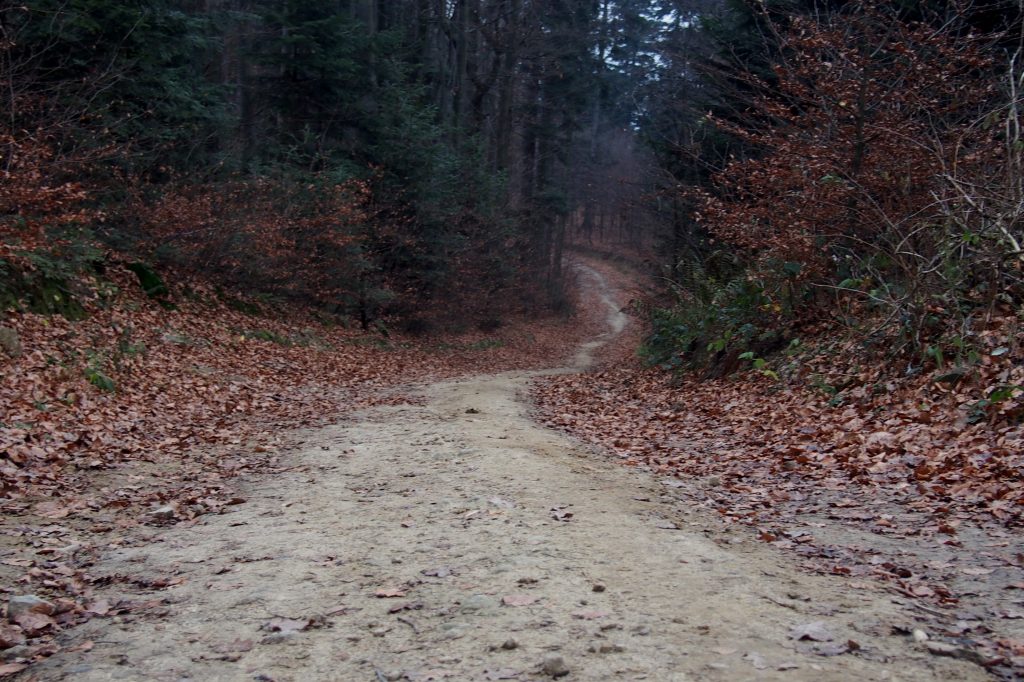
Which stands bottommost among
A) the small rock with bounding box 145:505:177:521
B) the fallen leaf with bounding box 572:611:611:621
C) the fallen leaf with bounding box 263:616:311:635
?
the small rock with bounding box 145:505:177:521

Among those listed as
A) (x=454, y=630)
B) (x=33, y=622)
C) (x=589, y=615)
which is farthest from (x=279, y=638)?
(x=589, y=615)

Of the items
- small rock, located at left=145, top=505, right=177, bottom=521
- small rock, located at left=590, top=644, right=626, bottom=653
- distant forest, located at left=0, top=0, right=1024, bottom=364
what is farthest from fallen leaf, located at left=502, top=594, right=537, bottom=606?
distant forest, located at left=0, top=0, right=1024, bottom=364

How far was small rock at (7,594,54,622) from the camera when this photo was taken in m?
4.61

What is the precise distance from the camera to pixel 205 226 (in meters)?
18.6

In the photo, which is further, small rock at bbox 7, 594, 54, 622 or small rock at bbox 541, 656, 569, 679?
small rock at bbox 7, 594, 54, 622

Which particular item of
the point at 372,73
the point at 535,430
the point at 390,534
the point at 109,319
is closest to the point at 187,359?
the point at 109,319

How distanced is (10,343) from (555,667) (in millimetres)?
9908

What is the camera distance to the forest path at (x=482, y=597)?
3.93m

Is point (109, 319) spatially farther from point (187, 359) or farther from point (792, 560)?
point (792, 560)

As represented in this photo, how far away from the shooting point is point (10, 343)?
35.5 feet

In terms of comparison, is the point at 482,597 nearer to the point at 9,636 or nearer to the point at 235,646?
the point at 235,646

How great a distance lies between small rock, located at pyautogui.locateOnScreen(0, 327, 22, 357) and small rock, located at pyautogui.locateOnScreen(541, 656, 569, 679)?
9.69m

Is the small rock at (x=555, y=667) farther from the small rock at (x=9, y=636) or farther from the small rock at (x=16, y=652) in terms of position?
the small rock at (x=9, y=636)

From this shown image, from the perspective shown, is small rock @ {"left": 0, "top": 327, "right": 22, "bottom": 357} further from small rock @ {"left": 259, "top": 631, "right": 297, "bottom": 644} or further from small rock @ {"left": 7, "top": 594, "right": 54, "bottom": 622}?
small rock @ {"left": 259, "top": 631, "right": 297, "bottom": 644}
